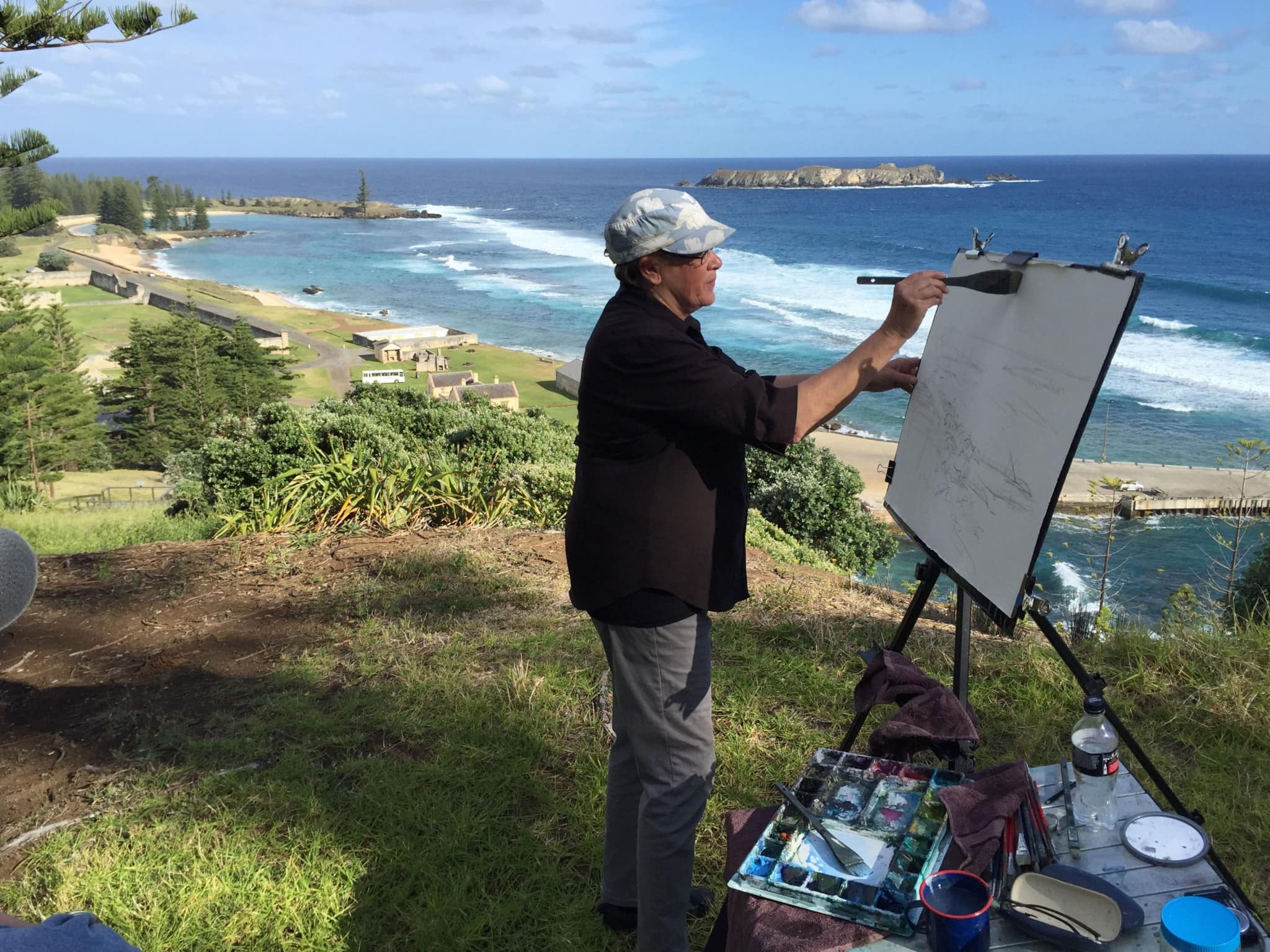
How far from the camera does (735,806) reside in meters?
3.26

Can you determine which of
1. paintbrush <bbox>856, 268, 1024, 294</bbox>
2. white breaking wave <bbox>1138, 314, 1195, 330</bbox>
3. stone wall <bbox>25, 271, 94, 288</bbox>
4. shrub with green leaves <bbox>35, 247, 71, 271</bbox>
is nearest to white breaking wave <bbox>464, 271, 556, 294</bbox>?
stone wall <bbox>25, 271, 94, 288</bbox>

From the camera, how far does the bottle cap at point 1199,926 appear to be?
1622 millimetres

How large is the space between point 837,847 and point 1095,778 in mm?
680

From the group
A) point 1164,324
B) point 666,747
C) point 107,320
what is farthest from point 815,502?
point 107,320

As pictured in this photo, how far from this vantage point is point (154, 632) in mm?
4785

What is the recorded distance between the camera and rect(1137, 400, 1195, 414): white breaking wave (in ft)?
99.9

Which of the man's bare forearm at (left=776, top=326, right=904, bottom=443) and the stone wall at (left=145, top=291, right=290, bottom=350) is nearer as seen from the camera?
the man's bare forearm at (left=776, top=326, right=904, bottom=443)

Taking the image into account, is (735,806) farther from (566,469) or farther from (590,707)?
(566,469)

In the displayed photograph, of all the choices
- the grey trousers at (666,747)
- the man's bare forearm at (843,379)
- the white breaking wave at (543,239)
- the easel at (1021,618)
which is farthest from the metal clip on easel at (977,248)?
the white breaking wave at (543,239)

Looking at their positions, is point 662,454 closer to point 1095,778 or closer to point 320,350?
point 1095,778

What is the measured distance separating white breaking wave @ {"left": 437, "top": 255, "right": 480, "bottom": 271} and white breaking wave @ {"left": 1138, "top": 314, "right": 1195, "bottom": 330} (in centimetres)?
4807

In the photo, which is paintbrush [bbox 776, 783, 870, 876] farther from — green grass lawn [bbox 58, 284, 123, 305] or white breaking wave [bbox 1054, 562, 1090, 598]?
green grass lawn [bbox 58, 284, 123, 305]

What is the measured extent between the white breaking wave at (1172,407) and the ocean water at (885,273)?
0.39ft

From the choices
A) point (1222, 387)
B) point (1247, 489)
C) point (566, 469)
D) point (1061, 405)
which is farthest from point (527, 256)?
point (1061, 405)
